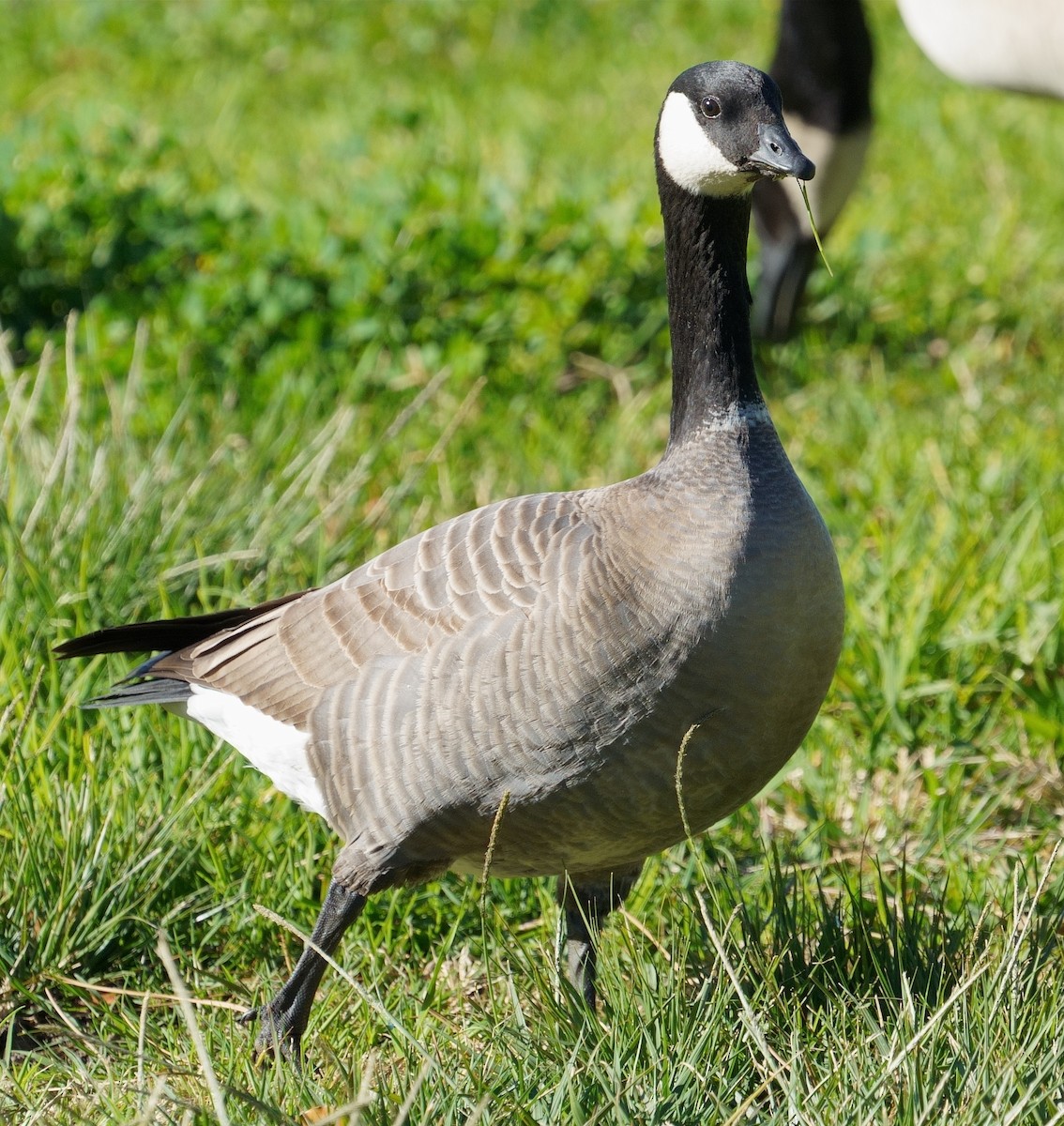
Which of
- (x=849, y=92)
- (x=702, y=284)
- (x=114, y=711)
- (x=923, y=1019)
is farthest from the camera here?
(x=849, y=92)

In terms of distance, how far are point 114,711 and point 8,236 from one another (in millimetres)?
2929

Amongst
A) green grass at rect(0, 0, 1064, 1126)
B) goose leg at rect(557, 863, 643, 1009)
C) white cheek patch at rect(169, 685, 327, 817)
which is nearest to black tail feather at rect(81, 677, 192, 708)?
white cheek patch at rect(169, 685, 327, 817)

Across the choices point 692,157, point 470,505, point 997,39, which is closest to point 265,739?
point 692,157

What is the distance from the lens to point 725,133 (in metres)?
2.58

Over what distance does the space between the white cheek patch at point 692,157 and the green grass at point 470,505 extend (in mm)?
1209

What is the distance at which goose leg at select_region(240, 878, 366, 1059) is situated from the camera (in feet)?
8.95

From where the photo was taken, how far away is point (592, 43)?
1002 centimetres

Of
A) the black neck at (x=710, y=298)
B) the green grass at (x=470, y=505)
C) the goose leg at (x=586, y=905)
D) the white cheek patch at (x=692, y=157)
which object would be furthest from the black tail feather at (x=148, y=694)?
the white cheek patch at (x=692, y=157)

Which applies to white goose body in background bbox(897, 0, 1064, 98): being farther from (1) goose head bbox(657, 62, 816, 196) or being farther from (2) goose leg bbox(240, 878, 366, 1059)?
(2) goose leg bbox(240, 878, 366, 1059)

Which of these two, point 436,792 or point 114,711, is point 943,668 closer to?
point 436,792

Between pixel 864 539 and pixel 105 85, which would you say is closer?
pixel 864 539

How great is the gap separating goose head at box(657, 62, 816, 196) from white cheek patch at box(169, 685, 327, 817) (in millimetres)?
1277

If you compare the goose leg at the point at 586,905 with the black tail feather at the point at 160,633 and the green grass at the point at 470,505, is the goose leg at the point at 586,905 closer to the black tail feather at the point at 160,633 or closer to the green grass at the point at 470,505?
the green grass at the point at 470,505

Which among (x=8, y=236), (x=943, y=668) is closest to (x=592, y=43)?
(x=8, y=236)
